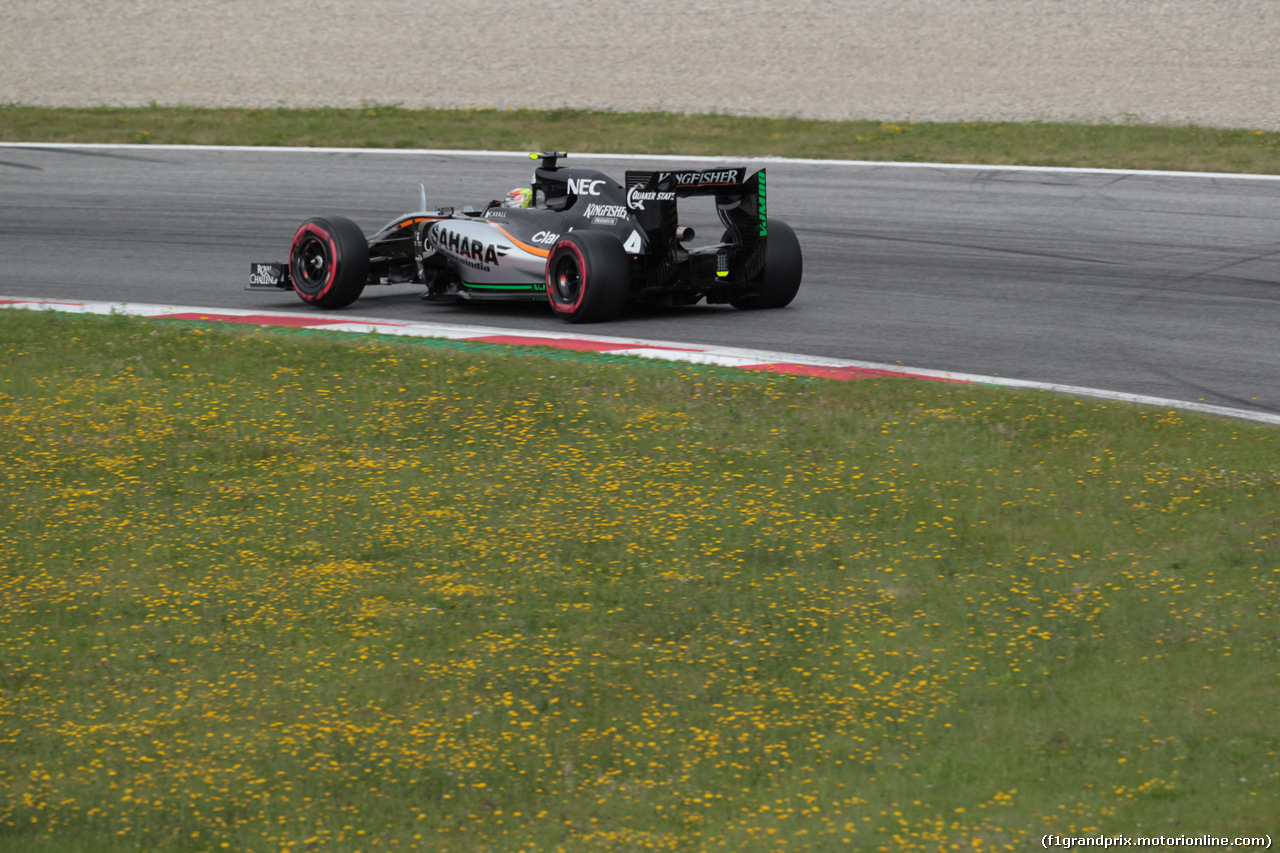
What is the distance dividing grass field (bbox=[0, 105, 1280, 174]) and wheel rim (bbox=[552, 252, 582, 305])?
27.3 ft

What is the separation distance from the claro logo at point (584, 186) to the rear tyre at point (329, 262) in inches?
69.2

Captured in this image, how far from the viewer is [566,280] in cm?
1122

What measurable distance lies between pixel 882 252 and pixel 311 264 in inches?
208

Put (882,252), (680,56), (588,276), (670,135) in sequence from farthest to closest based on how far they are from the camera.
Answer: (680,56)
(670,135)
(882,252)
(588,276)

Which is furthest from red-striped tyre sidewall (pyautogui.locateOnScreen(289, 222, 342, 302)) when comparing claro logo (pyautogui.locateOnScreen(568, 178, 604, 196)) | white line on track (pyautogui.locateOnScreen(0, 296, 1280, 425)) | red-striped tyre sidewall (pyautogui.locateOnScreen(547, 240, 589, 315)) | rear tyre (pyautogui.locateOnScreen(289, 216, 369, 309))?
claro logo (pyautogui.locateOnScreen(568, 178, 604, 196))

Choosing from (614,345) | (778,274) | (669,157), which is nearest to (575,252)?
(614,345)

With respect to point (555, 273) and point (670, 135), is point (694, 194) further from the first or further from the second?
point (670, 135)

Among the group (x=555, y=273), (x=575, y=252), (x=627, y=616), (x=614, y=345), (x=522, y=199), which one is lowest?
(x=627, y=616)

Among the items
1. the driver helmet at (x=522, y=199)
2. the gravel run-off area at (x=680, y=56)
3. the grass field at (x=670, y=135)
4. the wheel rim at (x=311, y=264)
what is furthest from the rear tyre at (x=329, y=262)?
the gravel run-off area at (x=680, y=56)

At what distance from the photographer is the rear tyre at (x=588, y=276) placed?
10.9 metres

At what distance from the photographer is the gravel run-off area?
23875mm

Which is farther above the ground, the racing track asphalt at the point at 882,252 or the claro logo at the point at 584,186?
the claro logo at the point at 584,186

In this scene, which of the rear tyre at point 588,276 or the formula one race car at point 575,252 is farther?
the formula one race car at point 575,252

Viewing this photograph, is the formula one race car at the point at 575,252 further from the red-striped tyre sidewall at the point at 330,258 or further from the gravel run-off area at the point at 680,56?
the gravel run-off area at the point at 680,56
